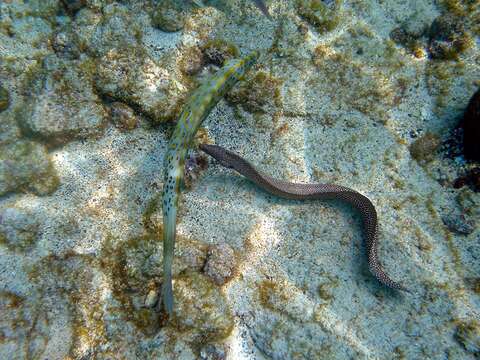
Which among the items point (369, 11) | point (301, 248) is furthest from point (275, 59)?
point (301, 248)

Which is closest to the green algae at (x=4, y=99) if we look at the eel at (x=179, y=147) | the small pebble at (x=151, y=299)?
the eel at (x=179, y=147)

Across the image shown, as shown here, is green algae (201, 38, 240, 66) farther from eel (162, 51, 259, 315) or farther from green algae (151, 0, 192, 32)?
eel (162, 51, 259, 315)

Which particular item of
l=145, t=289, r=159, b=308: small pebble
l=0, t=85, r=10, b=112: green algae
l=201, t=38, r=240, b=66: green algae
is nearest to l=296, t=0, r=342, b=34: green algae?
l=201, t=38, r=240, b=66: green algae

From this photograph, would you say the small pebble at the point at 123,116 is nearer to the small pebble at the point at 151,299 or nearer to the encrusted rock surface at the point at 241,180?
the encrusted rock surface at the point at 241,180

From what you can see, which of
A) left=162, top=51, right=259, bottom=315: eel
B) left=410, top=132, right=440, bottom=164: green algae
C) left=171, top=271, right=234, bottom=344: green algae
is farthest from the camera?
left=410, top=132, right=440, bottom=164: green algae

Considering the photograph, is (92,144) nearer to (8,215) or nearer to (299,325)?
(8,215)
